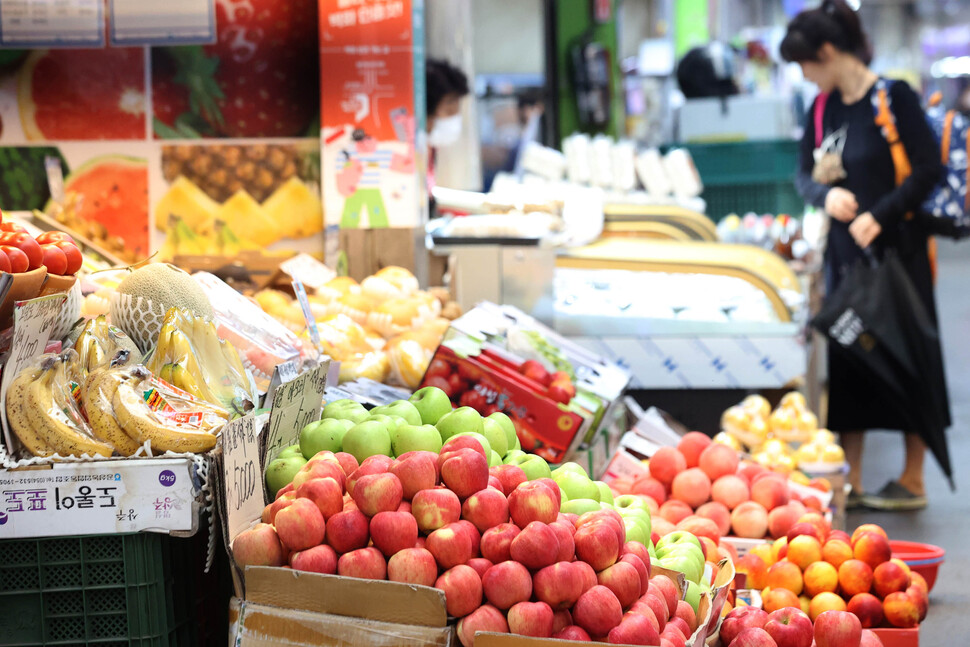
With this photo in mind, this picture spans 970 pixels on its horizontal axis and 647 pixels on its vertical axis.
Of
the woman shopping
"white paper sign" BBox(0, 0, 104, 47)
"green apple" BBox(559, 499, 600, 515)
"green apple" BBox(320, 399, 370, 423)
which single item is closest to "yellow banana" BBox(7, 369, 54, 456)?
"green apple" BBox(320, 399, 370, 423)

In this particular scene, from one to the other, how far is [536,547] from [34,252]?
49.2 inches

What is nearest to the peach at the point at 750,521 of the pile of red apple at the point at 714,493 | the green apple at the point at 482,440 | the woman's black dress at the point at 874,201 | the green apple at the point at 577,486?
the pile of red apple at the point at 714,493

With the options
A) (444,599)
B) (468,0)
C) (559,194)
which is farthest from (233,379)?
(468,0)

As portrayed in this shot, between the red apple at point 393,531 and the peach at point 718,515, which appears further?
the peach at point 718,515

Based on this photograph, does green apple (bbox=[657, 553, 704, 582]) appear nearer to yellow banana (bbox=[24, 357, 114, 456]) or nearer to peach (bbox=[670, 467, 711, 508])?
peach (bbox=[670, 467, 711, 508])

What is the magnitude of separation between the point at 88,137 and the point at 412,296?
157cm

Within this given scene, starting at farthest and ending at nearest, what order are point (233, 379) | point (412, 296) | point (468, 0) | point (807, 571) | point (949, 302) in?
point (949, 302)
point (468, 0)
point (412, 296)
point (807, 571)
point (233, 379)

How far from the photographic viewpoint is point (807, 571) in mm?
2789

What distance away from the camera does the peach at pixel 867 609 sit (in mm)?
2691

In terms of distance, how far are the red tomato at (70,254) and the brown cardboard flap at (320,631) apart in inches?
37.6

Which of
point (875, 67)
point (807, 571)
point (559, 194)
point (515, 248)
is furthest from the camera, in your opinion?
point (875, 67)

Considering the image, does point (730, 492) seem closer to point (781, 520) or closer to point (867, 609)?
point (781, 520)

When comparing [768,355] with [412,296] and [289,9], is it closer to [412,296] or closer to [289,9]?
[412,296]

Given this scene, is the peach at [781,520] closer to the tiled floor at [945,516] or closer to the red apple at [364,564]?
the tiled floor at [945,516]
